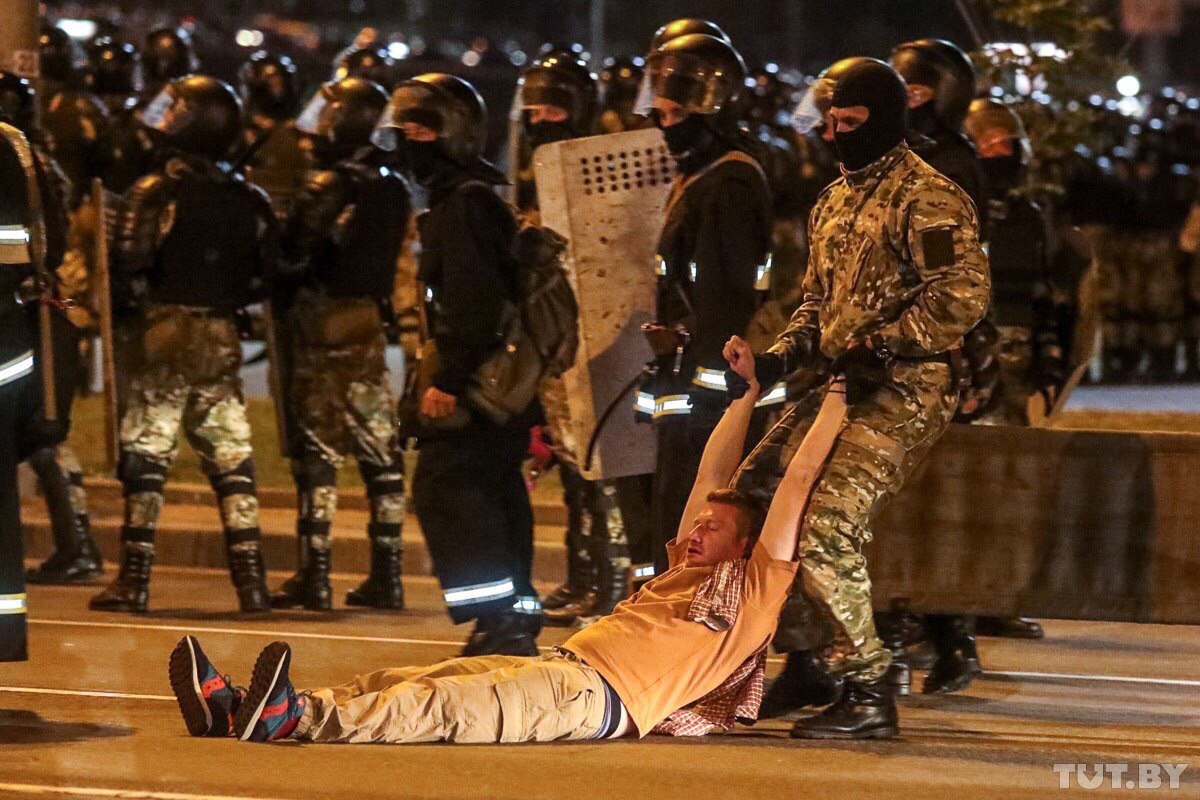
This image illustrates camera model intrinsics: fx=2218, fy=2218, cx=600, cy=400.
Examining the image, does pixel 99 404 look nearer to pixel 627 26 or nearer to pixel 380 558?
pixel 380 558

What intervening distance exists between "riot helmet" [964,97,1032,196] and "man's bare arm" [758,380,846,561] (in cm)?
302

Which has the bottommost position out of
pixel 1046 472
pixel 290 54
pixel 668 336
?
pixel 1046 472

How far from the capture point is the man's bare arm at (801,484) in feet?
22.2

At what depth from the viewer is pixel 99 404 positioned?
16.1 m

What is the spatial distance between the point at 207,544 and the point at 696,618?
535 centimetres

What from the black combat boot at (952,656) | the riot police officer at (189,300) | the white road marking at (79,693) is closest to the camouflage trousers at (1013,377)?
the black combat boot at (952,656)

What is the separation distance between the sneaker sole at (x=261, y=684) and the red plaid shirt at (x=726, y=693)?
4.00 feet

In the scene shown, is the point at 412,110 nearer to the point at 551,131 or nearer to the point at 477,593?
the point at 551,131

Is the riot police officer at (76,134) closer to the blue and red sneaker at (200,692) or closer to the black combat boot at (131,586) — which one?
the black combat boot at (131,586)

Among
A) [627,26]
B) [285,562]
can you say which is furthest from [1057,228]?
[627,26]

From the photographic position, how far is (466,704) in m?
6.46

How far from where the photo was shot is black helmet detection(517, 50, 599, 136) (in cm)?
928

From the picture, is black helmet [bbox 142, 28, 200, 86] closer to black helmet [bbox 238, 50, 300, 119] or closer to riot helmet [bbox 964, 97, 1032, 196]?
black helmet [bbox 238, 50, 300, 119]

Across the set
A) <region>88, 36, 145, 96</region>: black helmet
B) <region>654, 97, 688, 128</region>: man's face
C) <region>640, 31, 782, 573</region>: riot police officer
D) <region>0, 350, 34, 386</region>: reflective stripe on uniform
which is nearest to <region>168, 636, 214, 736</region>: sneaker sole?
<region>0, 350, 34, 386</region>: reflective stripe on uniform
